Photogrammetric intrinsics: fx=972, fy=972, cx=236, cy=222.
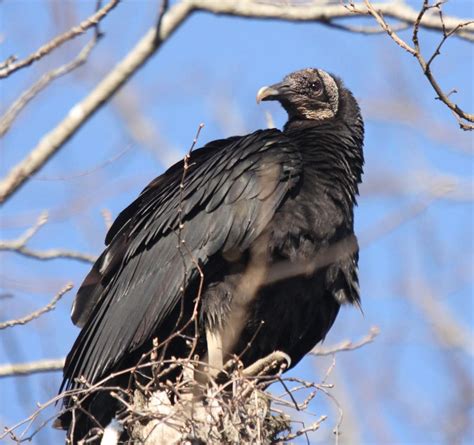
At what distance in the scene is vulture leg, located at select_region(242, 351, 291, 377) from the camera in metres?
4.23

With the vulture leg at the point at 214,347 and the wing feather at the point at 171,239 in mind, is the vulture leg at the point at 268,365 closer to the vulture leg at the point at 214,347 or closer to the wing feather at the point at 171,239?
the vulture leg at the point at 214,347

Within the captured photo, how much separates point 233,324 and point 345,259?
2.19 ft

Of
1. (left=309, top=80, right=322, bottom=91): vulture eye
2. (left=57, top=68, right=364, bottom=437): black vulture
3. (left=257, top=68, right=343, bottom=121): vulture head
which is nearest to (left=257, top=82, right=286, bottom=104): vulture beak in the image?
(left=257, top=68, right=343, bottom=121): vulture head

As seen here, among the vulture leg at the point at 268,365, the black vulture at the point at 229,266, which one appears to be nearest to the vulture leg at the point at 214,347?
the black vulture at the point at 229,266

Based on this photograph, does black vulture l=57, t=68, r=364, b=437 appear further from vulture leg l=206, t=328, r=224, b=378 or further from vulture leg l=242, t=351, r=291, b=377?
vulture leg l=242, t=351, r=291, b=377

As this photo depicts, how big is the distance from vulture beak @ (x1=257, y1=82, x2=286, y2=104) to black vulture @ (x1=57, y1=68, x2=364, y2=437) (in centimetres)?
47

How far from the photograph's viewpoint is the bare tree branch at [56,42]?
4.59m

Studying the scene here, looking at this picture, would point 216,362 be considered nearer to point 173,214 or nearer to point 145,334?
point 145,334

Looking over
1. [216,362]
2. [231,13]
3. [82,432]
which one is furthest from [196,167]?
[231,13]

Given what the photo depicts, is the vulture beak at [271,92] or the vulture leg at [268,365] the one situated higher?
the vulture beak at [271,92]

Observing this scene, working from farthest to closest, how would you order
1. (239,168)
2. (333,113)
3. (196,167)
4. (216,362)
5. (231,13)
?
(231,13)
(333,113)
(196,167)
(239,168)
(216,362)

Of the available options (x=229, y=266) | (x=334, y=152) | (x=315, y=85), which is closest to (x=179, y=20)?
(x=315, y=85)

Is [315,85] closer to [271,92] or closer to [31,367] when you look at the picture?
[271,92]

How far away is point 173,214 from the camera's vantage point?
459 centimetres
